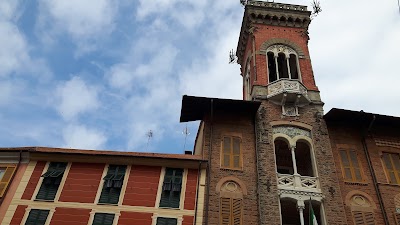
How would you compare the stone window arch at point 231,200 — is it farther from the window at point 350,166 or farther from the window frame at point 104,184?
the window at point 350,166

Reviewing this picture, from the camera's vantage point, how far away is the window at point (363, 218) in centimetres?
1886

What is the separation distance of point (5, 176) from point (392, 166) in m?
21.0

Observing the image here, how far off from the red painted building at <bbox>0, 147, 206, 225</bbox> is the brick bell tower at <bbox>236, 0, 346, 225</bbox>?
12.6 ft

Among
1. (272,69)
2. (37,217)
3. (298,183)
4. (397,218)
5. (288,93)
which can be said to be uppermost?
(272,69)

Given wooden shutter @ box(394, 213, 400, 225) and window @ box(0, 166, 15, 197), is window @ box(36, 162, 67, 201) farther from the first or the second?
wooden shutter @ box(394, 213, 400, 225)

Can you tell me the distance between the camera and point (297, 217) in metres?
21.1

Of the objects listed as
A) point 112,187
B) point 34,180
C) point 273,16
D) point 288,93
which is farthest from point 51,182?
point 273,16

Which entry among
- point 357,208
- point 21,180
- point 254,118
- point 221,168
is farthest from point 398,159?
point 21,180

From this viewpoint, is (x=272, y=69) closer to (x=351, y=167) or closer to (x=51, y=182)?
(x=351, y=167)

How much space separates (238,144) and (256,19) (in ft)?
36.8

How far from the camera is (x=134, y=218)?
58.6 ft

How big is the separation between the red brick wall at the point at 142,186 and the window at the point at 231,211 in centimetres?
343

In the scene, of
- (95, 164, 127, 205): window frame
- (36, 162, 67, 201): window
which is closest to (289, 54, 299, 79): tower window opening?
(95, 164, 127, 205): window frame

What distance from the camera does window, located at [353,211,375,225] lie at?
18859 millimetres
